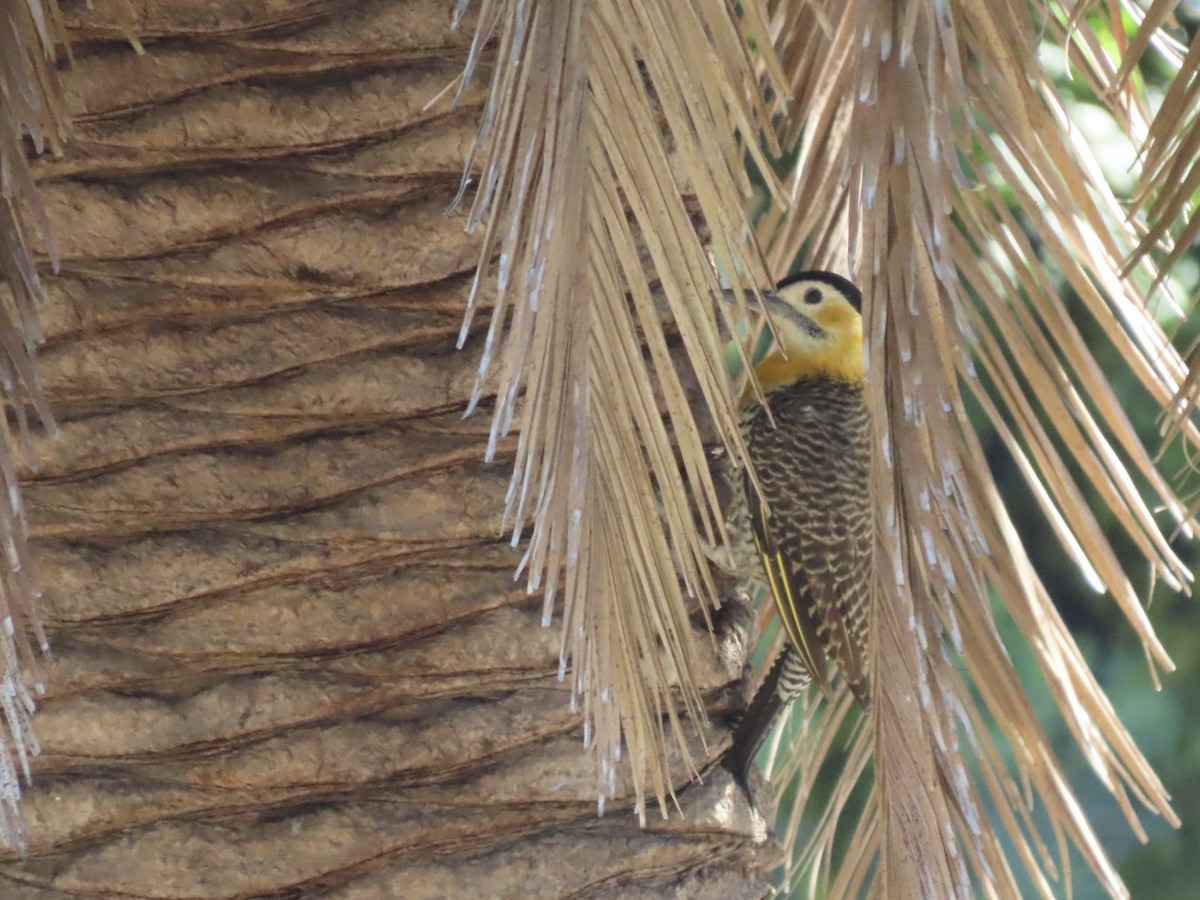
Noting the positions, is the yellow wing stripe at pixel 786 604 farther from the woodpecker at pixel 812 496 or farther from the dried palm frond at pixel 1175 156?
the dried palm frond at pixel 1175 156

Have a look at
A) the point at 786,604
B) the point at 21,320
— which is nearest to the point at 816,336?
the point at 786,604

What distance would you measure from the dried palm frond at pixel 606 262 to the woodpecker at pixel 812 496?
529mm

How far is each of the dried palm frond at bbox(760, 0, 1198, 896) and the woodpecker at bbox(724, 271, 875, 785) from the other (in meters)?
0.24

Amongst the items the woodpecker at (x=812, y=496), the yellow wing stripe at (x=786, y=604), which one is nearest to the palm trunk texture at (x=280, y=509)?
the woodpecker at (x=812, y=496)

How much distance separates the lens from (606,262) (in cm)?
102

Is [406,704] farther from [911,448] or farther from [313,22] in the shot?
[313,22]

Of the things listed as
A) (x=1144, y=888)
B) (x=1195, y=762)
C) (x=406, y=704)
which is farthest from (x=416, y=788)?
(x=1144, y=888)

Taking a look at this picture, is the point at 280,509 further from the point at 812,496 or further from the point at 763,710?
the point at 812,496

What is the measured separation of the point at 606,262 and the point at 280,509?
1.48 ft

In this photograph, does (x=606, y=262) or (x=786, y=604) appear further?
(x=786, y=604)

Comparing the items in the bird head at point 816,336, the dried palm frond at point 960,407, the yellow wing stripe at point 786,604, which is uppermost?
the dried palm frond at point 960,407

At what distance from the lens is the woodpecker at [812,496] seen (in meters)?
1.84

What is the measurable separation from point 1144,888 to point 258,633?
3.21 meters

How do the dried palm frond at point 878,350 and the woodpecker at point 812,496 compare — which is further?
the woodpecker at point 812,496
